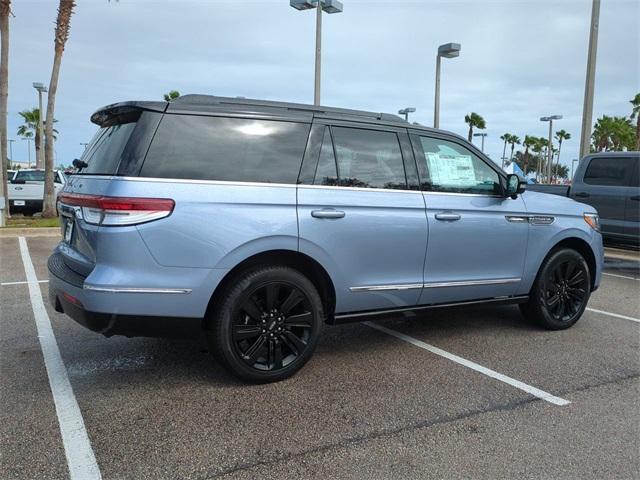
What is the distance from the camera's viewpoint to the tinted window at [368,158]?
161 inches

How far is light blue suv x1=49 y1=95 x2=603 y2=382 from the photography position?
336cm

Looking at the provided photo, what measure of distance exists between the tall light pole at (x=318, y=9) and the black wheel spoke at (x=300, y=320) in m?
12.6

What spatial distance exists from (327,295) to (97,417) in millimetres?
1733

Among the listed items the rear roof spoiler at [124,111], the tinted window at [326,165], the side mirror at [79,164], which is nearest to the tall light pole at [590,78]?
the tinted window at [326,165]

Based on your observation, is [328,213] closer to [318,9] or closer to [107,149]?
[107,149]

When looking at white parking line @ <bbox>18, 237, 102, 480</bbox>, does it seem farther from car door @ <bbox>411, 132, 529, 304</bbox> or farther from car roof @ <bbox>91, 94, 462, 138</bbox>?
car door @ <bbox>411, 132, 529, 304</bbox>

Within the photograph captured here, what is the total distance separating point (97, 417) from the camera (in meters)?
3.28

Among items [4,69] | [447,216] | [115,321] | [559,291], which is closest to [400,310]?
[447,216]

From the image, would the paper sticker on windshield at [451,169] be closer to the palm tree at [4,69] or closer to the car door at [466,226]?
the car door at [466,226]

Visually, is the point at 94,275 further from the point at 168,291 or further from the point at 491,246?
the point at 491,246

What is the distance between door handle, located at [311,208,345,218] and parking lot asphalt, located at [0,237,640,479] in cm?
119

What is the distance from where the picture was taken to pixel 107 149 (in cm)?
372

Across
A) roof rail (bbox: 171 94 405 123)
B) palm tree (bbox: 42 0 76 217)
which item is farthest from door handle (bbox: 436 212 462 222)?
palm tree (bbox: 42 0 76 217)

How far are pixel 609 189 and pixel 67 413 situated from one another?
9.91m
